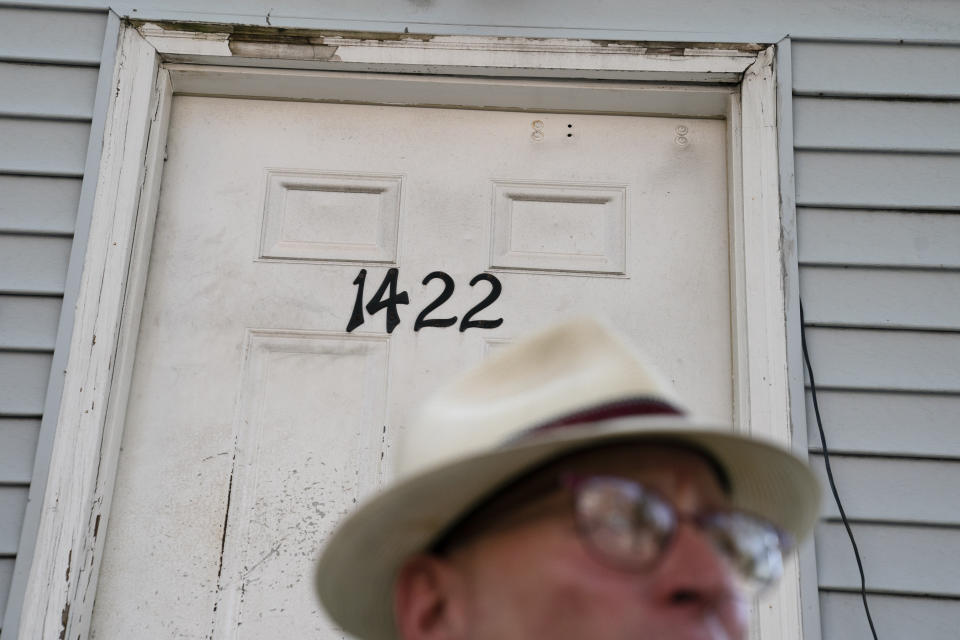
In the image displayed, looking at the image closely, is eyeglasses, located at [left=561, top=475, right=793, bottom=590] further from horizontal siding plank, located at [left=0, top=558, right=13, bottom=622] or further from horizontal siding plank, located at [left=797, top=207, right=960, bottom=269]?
horizontal siding plank, located at [left=0, top=558, right=13, bottom=622]

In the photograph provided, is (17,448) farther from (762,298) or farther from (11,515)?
(762,298)

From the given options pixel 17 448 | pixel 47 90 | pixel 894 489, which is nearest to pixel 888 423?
pixel 894 489

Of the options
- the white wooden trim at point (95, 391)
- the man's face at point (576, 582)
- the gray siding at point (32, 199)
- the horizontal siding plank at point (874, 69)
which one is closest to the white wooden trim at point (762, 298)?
the horizontal siding plank at point (874, 69)

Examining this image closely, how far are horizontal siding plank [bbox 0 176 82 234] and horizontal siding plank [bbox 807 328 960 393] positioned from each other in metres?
1.94

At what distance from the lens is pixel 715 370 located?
103 inches

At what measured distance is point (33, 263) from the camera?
2.61 metres

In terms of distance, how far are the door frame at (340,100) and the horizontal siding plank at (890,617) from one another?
0.46 ft

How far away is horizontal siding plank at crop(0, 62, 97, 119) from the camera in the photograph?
8.94 ft

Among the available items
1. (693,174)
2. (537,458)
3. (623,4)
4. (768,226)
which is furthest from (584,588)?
(623,4)

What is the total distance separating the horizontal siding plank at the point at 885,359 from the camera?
2.50 metres

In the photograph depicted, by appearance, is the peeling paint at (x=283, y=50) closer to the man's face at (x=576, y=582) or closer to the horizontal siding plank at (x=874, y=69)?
the horizontal siding plank at (x=874, y=69)

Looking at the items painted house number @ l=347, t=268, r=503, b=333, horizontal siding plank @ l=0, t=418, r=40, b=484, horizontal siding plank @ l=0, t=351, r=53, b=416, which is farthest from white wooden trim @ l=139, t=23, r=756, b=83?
horizontal siding plank @ l=0, t=418, r=40, b=484

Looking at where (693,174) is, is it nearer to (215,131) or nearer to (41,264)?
(215,131)

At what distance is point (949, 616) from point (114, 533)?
2.02 metres
